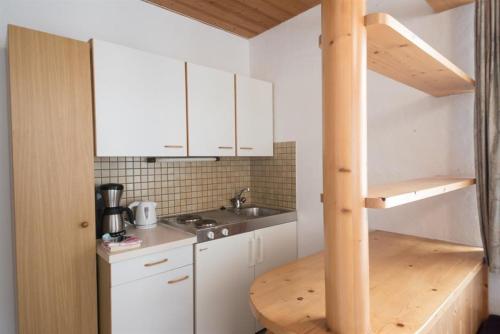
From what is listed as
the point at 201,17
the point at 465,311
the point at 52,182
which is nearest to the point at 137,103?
the point at 52,182

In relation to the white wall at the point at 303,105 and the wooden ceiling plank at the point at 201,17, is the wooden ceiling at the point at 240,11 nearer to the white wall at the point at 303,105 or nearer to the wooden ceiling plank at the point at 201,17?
the wooden ceiling plank at the point at 201,17

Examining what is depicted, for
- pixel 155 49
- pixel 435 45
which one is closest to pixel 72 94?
pixel 155 49

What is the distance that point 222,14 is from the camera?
252 centimetres

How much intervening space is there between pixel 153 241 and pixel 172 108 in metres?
0.95

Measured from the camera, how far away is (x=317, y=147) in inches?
97.7

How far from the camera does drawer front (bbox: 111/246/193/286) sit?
1.56 metres

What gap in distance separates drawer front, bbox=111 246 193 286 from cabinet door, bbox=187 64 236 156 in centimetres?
77

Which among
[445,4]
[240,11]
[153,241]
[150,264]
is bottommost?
[150,264]

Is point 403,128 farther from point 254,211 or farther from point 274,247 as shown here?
point 254,211

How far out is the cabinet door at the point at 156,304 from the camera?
1573 mm

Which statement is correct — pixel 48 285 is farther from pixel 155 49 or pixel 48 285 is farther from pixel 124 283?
pixel 155 49

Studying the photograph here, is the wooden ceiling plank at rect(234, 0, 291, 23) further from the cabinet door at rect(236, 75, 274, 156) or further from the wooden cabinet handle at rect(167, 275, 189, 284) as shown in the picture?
the wooden cabinet handle at rect(167, 275, 189, 284)

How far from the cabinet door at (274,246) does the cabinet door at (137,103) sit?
→ 94cm

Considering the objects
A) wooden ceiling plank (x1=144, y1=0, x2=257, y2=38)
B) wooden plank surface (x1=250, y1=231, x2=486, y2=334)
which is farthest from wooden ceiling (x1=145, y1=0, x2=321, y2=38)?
wooden plank surface (x1=250, y1=231, x2=486, y2=334)
